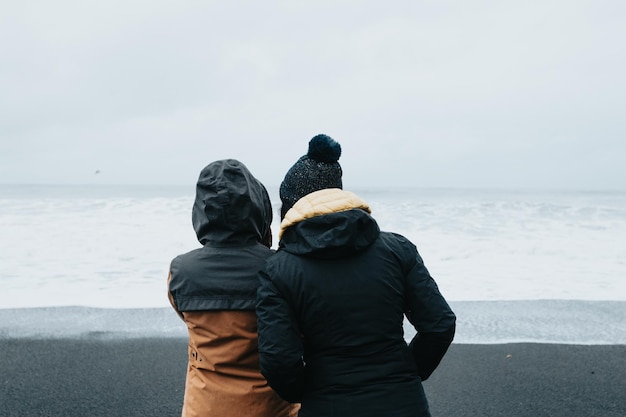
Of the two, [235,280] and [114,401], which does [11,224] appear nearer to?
[114,401]

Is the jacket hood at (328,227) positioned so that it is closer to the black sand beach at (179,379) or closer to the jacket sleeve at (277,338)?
the jacket sleeve at (277,338)

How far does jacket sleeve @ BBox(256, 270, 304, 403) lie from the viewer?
5.71 feet

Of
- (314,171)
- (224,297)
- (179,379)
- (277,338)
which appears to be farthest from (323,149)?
(179,379)

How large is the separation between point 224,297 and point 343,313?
43cm

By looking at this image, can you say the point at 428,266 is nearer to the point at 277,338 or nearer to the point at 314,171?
the point at 314,171

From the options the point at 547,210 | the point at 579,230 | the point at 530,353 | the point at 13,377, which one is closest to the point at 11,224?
the point at 13,377

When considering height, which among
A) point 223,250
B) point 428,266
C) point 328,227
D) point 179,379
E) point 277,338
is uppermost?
point 328,227

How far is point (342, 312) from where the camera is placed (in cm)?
179

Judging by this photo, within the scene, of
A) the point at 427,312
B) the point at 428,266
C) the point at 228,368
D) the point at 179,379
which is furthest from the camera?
the point at 428,266

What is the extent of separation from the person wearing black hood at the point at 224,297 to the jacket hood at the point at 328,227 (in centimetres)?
22

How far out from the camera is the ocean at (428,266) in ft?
17.6

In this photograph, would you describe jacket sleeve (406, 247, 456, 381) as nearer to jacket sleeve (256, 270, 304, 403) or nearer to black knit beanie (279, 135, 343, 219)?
jacket sleeve (256, 270, 304, 403)

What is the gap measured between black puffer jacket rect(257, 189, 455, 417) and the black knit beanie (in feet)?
1.48

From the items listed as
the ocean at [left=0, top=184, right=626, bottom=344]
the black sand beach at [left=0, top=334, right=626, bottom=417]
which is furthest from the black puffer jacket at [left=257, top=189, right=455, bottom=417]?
the ocean at [left=0, top=184, right=626, bottom=344]
